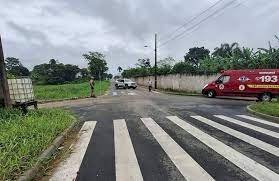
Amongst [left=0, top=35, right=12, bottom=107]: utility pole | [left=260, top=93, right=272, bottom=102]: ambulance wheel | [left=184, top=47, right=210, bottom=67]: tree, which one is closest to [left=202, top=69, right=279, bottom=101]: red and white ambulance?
[left=260, top=93, right=272, bottom=102]: ambulance wheel

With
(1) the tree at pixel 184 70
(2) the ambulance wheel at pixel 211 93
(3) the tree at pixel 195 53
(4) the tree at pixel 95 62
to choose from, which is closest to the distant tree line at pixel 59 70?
(4) the tree at pixel 95 62

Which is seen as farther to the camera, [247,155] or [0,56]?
[0,56]

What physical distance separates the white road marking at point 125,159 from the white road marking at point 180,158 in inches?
29.5

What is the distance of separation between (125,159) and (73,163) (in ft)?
3.39

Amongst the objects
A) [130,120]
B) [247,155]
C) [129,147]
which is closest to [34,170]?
[129,147]

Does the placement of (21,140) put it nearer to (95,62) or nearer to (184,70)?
(184,70)

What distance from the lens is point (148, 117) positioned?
13.8 metres

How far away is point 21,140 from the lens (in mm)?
8133

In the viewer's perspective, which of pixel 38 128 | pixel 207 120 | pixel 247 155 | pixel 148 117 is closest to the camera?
pixel 247 155

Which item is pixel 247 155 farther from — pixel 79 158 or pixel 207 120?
pixel 207 120

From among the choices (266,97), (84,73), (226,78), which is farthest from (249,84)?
(84,73)

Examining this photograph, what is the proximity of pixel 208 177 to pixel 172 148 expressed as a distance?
2263 mm

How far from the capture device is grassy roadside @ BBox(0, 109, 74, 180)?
6.15 metres

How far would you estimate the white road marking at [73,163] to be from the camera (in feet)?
20.2
